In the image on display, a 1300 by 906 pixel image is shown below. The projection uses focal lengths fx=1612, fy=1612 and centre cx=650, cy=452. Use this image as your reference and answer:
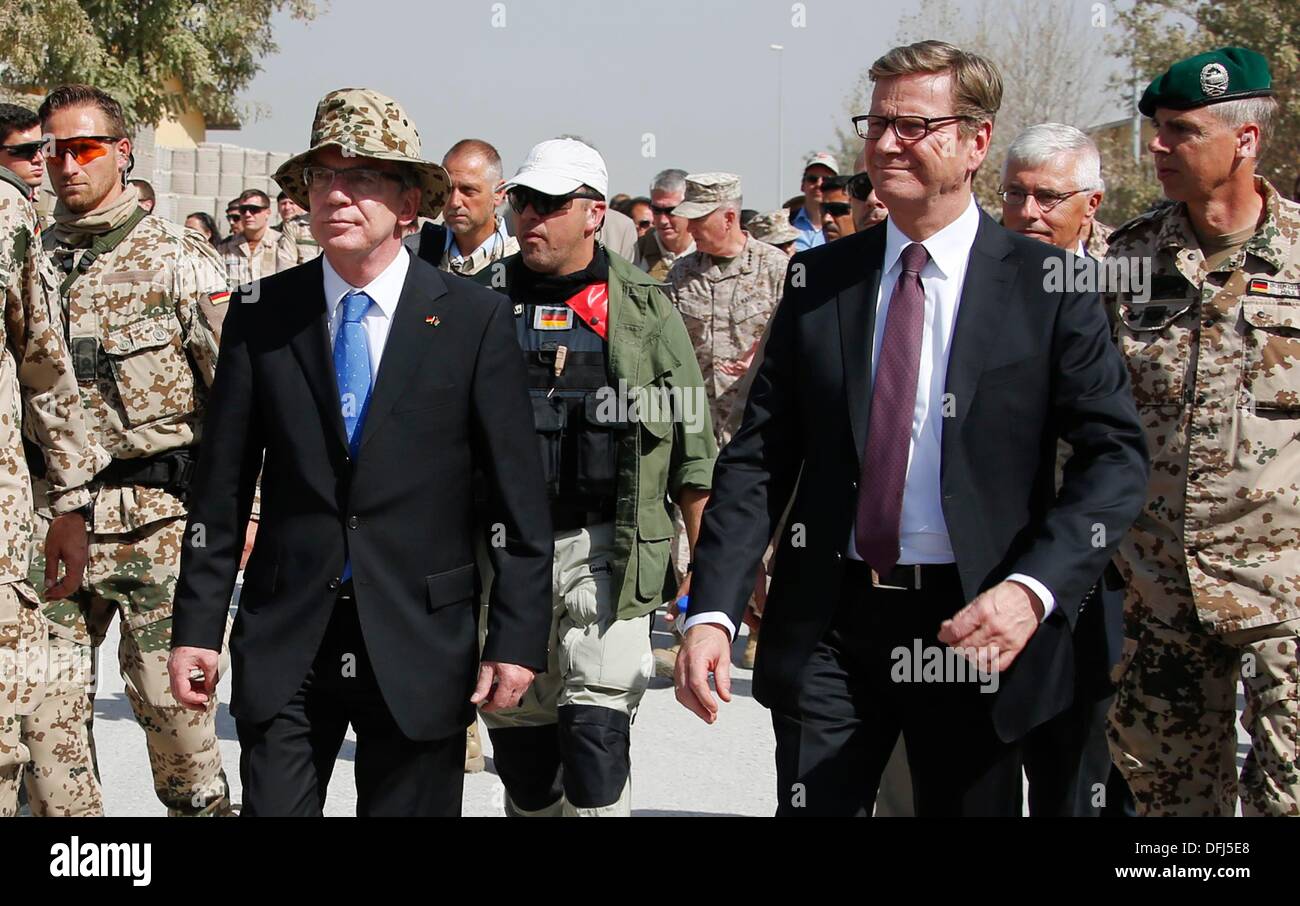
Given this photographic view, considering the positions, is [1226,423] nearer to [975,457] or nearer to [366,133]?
[975,457]

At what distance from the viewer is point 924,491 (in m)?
3.45

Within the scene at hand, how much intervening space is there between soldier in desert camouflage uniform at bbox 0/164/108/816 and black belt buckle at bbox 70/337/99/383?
2.97ft

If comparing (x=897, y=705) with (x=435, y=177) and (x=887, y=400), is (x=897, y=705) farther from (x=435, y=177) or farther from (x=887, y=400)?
(x=435, y=177)

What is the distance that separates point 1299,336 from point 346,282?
2.58 m

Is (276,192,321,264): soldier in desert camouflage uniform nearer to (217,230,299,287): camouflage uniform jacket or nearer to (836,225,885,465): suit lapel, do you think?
(217,230,299,287): camouflage uniform jacket

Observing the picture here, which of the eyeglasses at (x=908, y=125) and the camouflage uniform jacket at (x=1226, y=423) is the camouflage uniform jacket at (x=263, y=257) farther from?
the eyeglasses at (x=908, y=125)

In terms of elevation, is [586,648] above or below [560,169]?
below

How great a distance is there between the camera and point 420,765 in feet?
12.7

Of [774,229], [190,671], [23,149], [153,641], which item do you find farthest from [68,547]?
[774,229]

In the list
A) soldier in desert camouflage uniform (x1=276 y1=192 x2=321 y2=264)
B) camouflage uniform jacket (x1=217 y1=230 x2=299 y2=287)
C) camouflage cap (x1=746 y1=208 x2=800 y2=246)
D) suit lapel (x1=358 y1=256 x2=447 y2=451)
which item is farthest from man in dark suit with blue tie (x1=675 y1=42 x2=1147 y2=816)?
camouflage uniform jacket (x1=217 y1=230 x2=299 y2=287)

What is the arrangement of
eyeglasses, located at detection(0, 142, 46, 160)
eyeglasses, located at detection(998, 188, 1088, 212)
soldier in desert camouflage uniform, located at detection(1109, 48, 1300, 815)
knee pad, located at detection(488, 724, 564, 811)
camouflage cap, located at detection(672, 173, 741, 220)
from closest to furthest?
soldier in desert camouflage uniform, located at detection(1109, 48, 1300, 815), knee pad, located at detection(488, 724, 564, 811), eyeglasses, located at detection(998, 188, 1088, 212), eyeglasses, located at detection(0, 142, 46, 160), camouflage cap, located at detection(672, 173, 741, 220)

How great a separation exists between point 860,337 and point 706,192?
18.7ft

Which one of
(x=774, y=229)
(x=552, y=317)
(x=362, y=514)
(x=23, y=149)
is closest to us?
(x=362, y=514)

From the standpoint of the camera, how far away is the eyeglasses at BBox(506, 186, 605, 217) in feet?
16.3
